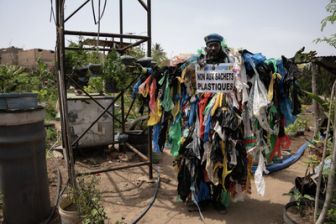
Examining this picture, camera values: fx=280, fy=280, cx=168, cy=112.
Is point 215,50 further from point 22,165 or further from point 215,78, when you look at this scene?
point 22,165

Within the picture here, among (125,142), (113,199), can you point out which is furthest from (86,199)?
(125,142)

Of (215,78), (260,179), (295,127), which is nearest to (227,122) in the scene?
(215,78)

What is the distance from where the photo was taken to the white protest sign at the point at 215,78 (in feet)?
10.8

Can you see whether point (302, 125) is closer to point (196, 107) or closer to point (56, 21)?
point (196, 107)

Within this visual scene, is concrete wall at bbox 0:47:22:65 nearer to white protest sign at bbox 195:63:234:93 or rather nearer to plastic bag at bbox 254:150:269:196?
white protest sign at bbox 195:63:234:93

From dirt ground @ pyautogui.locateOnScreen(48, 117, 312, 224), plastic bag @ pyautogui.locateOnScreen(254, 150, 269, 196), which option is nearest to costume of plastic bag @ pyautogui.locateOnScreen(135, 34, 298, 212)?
plastic bag @ pyautogui.locateOnScreen(254, 150, 269, 196)

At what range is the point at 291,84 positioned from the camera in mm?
3219

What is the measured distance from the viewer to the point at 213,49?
340 centimetres

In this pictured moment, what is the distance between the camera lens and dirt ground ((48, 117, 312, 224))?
11.4 ft

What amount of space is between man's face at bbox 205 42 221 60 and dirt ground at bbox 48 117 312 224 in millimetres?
2016

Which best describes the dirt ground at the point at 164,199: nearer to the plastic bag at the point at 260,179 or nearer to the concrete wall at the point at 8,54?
the plastic bag at the point at 260,179

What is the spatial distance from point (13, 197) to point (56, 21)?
7.46 feet

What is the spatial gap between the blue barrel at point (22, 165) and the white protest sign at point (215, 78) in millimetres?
1937

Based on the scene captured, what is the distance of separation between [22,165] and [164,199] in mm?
1947
